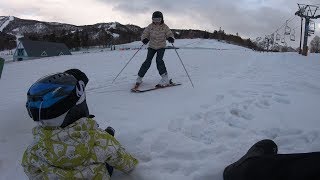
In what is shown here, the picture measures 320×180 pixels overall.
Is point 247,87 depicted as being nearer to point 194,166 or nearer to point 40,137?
point 194,166

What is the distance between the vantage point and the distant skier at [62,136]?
258 cm

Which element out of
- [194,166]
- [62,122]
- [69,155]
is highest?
[62,122]

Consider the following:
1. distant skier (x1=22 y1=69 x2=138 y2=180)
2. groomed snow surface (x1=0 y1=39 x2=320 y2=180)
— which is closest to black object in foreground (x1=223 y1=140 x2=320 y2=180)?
groomed snow surface (x1=0 y1=39 x2=320 y2=180)

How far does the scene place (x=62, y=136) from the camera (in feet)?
8.64

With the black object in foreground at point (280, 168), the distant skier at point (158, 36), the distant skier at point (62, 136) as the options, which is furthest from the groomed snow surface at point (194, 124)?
the distant skier at point (158, 36)

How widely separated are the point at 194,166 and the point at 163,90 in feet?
12.8

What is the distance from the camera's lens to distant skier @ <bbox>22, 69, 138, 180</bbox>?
2.58 metres

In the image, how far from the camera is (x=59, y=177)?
104 inches

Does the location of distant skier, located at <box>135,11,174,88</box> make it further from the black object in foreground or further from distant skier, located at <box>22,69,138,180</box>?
the black object in foreground

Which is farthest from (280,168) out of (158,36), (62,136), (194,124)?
(158,36)

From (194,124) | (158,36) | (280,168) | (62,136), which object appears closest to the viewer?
(280,168)


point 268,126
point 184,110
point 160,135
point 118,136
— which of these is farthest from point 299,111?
point 118,136

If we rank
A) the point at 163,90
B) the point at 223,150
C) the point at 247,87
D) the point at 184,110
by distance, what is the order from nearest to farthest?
the point at 223,150 < the point at 184,110 < the point at 247,87 < the point at 163,90

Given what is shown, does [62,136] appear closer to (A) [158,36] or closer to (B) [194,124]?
(B) [194,124]
